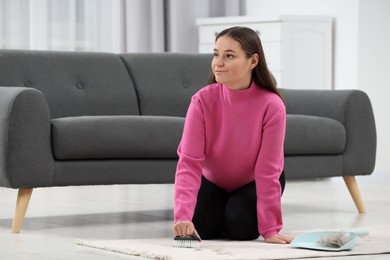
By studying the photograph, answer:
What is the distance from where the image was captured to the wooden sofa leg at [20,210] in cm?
305

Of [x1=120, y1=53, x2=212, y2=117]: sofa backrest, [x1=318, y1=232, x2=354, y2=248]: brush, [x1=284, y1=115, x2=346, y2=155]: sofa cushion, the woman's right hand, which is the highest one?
[x1=120, y1=53, x2=212, y2=117]: sofa backrest

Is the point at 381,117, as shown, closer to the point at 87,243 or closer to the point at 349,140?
the point at 349,140

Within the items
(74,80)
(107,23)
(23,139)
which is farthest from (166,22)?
(23,139)

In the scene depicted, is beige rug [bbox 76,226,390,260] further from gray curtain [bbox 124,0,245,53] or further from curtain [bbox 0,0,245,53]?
gray curtain [bbox 124,0,245,53]

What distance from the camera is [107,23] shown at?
591cm

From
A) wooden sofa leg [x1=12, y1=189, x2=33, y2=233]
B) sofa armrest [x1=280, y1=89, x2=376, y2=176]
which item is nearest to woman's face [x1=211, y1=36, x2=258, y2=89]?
wooden sofa leg [x1=12, y1=189, x2=33, y2=233]

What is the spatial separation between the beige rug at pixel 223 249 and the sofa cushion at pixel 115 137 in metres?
0.51

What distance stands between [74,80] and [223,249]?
1571 millimetres

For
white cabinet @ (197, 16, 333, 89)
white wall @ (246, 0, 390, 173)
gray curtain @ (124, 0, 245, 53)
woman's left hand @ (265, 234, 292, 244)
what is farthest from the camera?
gray curtain @ (124, 0, 245, 53)

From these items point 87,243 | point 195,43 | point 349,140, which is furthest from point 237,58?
point 195,43

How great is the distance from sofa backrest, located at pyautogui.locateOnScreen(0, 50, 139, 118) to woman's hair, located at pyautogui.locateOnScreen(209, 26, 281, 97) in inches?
45.1

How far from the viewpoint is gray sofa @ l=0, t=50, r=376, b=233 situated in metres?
3.08

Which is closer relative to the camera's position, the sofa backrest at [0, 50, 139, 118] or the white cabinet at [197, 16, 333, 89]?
the sofa backrest at [0, 50, 139, 118]

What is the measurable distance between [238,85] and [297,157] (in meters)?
0.95
